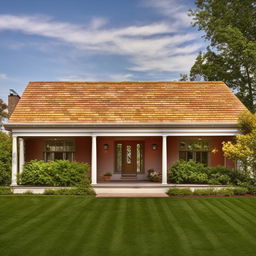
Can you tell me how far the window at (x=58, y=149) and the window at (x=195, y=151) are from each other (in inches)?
241

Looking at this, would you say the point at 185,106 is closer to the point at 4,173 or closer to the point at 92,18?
the point at 4,173

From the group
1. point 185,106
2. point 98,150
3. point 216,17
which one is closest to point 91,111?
point 98,150

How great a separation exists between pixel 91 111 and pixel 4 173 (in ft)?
17.6

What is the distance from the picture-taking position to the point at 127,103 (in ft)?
64.1

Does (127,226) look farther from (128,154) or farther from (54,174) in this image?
(128,154)

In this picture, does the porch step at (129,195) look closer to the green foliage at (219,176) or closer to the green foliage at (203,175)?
the green foliage at (203,175)

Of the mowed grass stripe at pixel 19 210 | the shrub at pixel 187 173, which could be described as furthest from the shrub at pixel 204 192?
the mowed grass stripe at pixel 19 210

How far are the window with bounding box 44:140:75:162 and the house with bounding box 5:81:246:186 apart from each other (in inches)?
2.1

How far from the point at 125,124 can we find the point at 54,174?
4.17m

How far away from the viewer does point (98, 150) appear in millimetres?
20031

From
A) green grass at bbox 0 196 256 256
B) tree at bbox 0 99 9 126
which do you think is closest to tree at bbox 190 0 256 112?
green grass at bbox 0 196 256 256

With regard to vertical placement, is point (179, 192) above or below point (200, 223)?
above

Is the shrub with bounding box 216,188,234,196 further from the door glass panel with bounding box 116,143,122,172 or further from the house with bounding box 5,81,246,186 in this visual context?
the door glass panel with bounding box 116,143,122,172

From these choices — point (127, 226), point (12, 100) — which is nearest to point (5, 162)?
point (12, 100)
